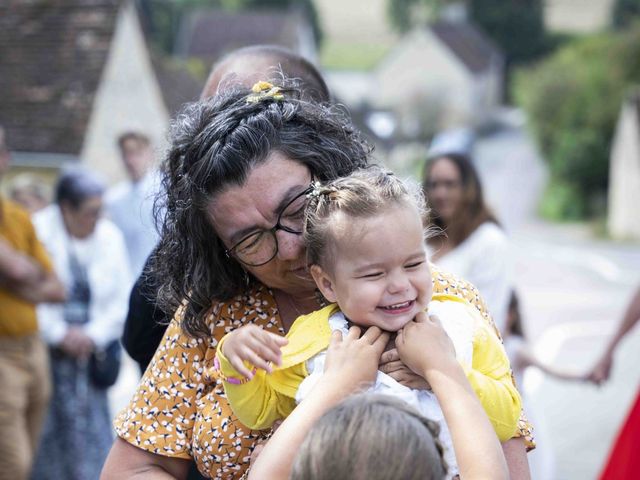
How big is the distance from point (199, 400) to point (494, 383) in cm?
65

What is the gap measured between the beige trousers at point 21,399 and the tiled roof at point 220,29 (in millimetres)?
51325

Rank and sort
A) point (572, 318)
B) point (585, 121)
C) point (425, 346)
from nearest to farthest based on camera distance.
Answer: point (425, 346) < point (572, 318) < point (585, 121)

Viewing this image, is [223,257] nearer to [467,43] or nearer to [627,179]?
[627,179]

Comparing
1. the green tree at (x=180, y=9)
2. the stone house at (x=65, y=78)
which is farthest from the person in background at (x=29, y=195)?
the green tree at (x=180, y=9)

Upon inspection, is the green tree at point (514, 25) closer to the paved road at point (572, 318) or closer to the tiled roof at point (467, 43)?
the tiled roof at point (467, 43)

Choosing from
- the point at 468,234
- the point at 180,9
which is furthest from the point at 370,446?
the point at 180,9

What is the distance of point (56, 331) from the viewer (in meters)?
5.98

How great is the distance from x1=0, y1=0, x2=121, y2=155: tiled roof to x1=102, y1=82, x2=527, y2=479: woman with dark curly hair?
16.5 meters

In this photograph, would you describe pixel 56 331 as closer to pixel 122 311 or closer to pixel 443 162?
pixel 122 311

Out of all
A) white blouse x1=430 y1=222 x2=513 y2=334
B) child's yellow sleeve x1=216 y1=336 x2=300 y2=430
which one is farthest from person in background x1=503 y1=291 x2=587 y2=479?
child's yellow sleeve x1=216 y1=336 x2=300 y2=430

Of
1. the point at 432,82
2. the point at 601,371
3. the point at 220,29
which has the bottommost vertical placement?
the point at 432,82

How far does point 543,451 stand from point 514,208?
125 ft

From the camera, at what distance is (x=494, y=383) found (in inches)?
75.9

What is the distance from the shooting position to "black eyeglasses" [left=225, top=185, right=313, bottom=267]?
206 cm
